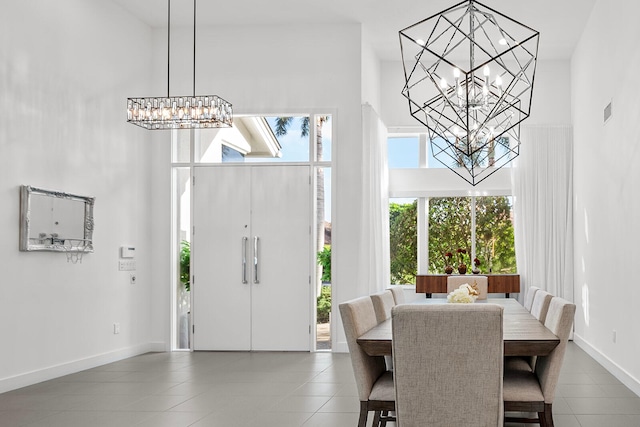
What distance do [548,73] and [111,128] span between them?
20.2 ft

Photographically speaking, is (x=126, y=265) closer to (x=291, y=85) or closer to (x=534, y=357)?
(x=291, y=85)

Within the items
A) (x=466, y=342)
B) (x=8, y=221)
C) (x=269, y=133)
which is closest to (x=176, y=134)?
(x=269, y=133)

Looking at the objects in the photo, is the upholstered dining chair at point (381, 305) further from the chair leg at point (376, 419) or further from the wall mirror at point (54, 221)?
the wall mirror at point (54, 221)

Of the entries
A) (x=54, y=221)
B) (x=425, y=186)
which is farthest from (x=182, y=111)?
(x=425, y=186)

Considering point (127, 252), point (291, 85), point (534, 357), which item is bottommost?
point (534, 357)

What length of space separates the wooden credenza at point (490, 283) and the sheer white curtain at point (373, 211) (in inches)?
23.2

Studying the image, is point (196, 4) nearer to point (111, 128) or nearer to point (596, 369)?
point (111, 128)

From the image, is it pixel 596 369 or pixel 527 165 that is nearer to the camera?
pixel 596 369

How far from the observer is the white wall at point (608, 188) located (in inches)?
262

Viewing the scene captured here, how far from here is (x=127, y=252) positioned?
29.2ft

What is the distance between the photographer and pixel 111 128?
28.4 ft

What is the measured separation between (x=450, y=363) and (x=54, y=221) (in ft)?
15.9

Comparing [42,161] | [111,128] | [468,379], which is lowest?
[468,379]

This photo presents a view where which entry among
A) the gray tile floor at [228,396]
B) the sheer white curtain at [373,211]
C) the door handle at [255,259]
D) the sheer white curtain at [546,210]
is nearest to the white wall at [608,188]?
the sheer white curtain at [546,210]
